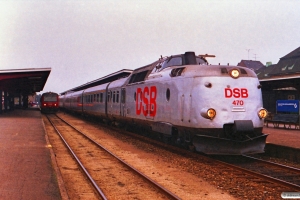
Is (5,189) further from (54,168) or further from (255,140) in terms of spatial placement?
(255,140)

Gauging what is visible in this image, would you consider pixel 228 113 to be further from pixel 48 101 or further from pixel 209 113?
pixel 48 101

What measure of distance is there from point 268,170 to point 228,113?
6.43 feet

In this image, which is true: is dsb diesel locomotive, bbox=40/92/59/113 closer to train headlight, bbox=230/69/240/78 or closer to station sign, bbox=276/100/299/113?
station sign, bbox=276/100/299/113

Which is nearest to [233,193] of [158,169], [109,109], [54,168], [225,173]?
[225,173]

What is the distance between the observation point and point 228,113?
417 inches

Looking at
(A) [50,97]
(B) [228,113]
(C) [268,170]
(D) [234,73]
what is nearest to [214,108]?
(B) [228,113]

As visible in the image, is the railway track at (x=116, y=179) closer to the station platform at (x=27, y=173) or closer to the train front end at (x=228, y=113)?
the station platform at (x=27, y=173)

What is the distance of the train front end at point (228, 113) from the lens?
10.5 meters

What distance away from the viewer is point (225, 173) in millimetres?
9523

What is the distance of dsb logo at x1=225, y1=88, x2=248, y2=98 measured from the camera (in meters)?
10.7

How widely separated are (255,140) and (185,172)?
249 centimetres

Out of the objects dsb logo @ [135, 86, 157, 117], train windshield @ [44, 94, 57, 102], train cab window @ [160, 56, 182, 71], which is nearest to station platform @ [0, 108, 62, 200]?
dsb logo @ [135, 86, 157, 117]

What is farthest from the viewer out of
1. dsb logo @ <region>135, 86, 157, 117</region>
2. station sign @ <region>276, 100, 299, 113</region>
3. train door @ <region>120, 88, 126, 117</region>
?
station sign @ <region>276, 100, 299, 113</region>

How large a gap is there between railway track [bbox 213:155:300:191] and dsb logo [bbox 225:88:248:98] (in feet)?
6.59
